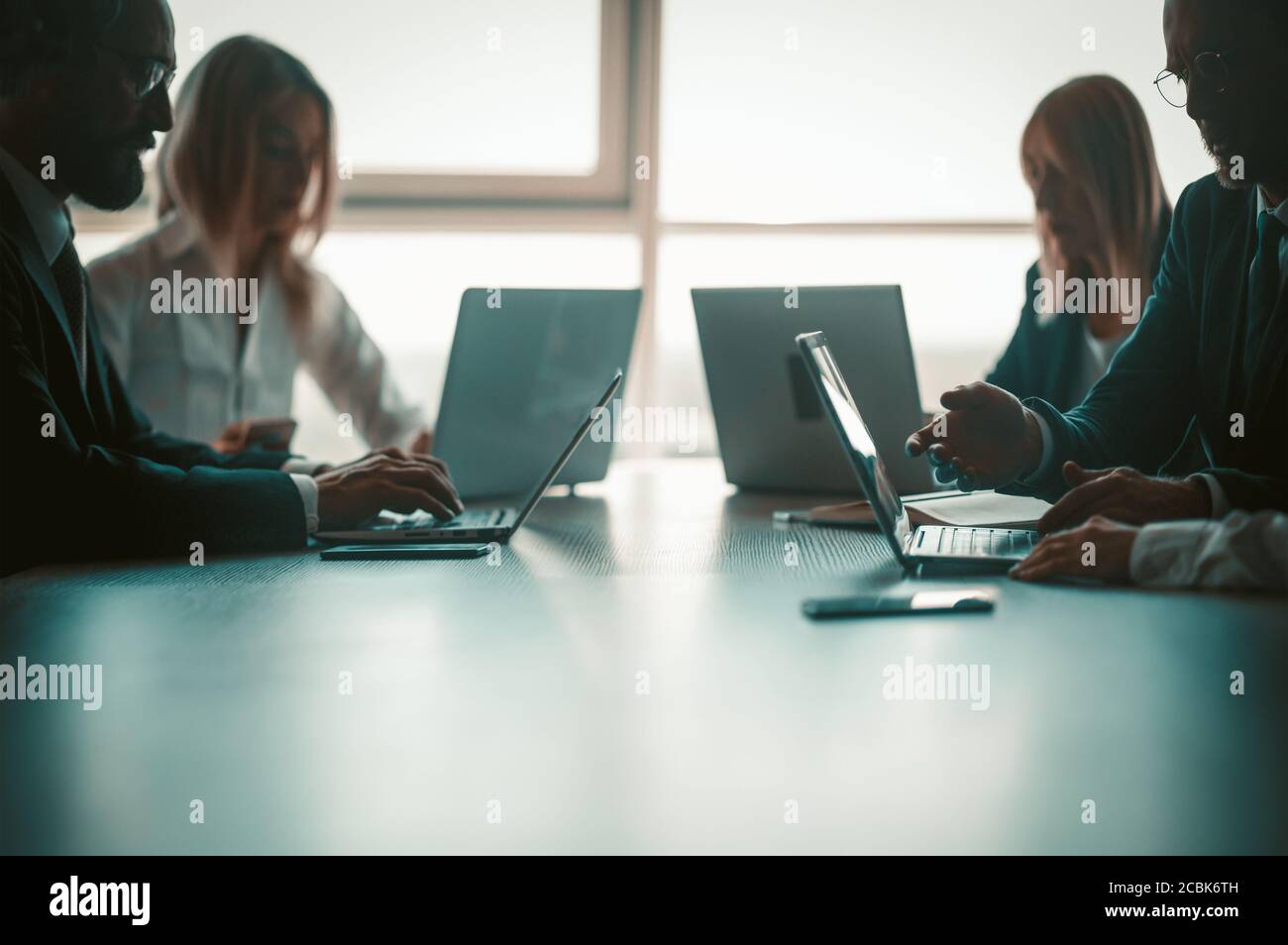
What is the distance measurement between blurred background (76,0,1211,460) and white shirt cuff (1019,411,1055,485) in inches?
85.2

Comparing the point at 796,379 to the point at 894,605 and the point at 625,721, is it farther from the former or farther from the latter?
the point at 625,721

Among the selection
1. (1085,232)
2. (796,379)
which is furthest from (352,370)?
(1085,232)

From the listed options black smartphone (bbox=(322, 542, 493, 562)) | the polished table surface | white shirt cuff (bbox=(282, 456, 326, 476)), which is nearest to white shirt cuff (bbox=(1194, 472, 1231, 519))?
the polished table surface

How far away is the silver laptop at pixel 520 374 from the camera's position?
1.99m

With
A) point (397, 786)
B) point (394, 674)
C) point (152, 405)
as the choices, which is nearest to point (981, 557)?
point (394, 674)

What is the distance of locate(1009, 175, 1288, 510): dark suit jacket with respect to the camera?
1.80 metres

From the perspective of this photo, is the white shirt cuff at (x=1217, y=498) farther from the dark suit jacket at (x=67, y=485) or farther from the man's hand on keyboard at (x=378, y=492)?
the dark suit jacket at (x=67, y=485)

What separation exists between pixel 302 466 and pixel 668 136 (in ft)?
7.99

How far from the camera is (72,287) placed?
1.91m

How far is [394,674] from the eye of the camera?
1029 mm

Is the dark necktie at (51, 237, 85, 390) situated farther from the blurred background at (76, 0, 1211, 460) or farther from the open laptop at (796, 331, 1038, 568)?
the blurred background at (76, 0, 1211, 460)

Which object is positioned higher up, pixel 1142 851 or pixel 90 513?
pixel 90 513
